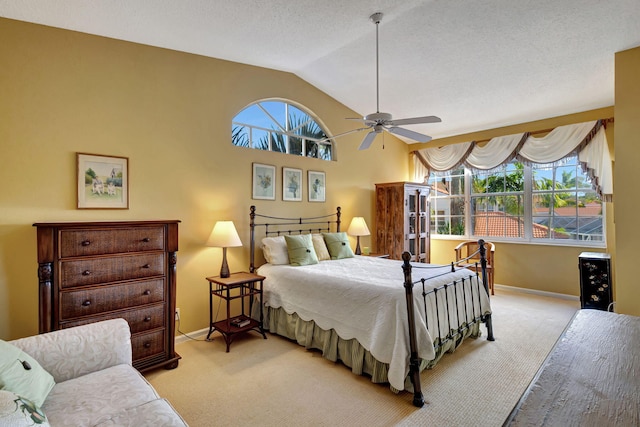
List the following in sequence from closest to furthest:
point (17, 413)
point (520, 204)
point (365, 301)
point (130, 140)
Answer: point (17, 413) < point (365, 301) < point (130, 140) < point (520, 204)

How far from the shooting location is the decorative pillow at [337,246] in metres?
4.21

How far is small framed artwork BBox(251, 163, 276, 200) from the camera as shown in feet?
13.0

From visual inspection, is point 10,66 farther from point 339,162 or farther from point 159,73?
point 339,162

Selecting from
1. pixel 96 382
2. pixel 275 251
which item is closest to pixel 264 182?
pixel 275 251

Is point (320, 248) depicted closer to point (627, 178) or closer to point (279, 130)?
point (279, 130)

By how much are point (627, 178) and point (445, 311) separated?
251 cm

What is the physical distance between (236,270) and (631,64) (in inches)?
189

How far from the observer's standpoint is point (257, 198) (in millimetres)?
4004

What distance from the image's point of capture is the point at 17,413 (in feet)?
3.39

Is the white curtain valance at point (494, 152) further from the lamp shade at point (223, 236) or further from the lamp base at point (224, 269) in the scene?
the lamp base at point (224, 269)

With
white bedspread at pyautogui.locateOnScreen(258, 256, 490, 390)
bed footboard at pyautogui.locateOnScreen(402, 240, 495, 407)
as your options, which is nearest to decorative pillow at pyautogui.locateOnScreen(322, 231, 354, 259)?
white bedspread at pyautogui.locateOnScreen(258, 256, 490, 390)

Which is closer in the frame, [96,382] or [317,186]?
[96,382]

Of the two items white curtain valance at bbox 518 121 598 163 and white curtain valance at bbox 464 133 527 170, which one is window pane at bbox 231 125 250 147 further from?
white curtain valance at bbox 518 121 598 163

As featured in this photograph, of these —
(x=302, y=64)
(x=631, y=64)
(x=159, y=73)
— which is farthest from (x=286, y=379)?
(x=631, y=64)
